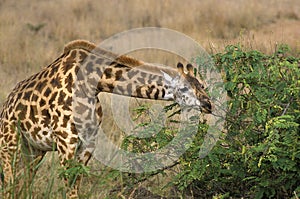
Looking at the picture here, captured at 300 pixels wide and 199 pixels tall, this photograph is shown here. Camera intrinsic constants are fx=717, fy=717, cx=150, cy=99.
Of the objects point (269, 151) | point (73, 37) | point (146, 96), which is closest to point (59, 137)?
point (146, 96)

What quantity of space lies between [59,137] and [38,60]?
6.88 m

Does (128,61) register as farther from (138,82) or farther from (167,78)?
(167,78)

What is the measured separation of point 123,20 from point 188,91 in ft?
34.2

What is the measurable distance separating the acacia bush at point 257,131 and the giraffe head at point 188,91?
0.20 metres

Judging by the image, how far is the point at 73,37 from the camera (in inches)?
554

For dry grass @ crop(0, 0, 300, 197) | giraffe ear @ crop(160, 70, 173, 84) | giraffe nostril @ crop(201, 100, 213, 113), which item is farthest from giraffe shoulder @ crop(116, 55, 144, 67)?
dry grass @ crop(0, 0, 300, 197)

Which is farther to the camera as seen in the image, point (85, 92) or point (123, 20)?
point (123, 20)

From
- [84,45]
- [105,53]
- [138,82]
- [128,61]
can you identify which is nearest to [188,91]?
[138,82]

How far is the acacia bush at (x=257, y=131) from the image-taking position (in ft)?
16.0

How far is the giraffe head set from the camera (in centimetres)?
500

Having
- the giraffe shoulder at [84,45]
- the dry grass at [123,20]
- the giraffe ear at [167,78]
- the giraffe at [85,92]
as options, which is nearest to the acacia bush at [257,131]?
the giraffe at [85,92]

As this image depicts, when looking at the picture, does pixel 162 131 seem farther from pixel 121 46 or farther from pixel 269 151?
pixel 121 46

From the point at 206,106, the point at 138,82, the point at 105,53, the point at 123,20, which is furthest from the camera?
the point at 123,20

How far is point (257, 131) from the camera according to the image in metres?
5.22
